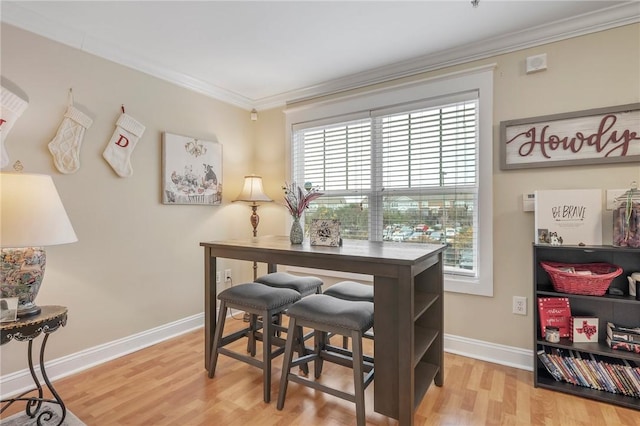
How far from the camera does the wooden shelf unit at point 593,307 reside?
1.86m

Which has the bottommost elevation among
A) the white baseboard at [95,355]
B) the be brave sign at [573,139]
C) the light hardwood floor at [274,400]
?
the light hardwood floor at [274,400]

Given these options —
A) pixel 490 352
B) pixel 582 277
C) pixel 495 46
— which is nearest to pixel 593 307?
pixel 582 277

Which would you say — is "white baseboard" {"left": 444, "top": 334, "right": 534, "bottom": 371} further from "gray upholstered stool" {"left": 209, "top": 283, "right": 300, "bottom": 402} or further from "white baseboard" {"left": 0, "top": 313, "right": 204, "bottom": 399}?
"white baseboard" {"left": 0, "top": 313, "right": 204, "bottom": 399}

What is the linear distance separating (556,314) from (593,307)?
26cm

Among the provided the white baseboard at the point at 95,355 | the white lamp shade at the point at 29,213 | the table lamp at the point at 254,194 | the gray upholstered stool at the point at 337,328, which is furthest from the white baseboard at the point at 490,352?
the white lamp shade at the point at 29,213

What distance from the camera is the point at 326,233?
2.05m

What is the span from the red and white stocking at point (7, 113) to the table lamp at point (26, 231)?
55 centimetres

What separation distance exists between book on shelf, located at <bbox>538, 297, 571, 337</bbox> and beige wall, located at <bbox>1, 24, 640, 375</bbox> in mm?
209

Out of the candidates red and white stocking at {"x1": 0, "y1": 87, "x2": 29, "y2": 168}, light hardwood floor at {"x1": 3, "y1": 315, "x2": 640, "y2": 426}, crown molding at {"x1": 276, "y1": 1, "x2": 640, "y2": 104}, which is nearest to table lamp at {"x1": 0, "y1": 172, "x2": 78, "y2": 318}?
red and white stocking at {"x1": 0, "y1": 87, "x2": 29, "y2": 168}

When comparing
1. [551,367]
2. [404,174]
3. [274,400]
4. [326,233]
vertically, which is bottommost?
[274,400]

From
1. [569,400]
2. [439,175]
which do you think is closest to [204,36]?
[439,175]

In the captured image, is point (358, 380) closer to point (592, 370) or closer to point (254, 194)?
point (592, 370)

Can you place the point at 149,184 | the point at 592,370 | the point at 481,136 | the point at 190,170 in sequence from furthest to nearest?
the point at 190,170 < the point at 149,184 < the point at 481,136 < the point at 592,370

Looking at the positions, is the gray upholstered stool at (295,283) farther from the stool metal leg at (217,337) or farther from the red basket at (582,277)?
the red basket at (582,277)
